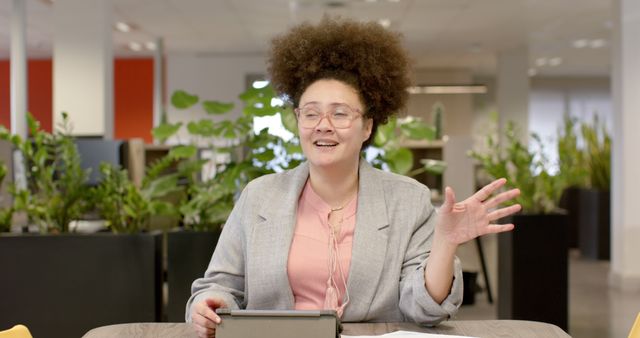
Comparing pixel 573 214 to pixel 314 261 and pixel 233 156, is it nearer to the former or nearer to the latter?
pixel 233 156

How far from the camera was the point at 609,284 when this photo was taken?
6.85 m

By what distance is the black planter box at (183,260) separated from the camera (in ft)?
10.5

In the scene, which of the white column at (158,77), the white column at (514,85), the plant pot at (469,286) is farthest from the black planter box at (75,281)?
the white column at (514,85)

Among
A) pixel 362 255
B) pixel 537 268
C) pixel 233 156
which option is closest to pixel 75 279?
pixel 233 156

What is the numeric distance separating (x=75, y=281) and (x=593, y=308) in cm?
392

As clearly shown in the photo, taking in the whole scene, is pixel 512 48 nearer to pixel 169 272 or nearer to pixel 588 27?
pixel 588 27

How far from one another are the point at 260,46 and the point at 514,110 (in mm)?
4182

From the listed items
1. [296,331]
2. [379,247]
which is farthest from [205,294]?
[296,331]

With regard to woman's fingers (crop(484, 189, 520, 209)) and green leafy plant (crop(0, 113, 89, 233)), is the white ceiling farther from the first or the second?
woman's fingers (crop(484, 189, 520, 209))

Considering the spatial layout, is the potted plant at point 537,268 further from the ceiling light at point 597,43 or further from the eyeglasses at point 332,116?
the ceiling light at point 597,43

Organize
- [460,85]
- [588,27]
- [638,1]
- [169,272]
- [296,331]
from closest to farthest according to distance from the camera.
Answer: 1. [296,331]
2. [169,272]
3. [638,1]
4. [588,27]
5. [460,85]

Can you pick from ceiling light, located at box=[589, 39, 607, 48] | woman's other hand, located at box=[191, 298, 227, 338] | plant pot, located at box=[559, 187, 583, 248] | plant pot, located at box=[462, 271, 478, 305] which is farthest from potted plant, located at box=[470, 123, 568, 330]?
ceiling light, located at box=[589, 39, 607, 48]

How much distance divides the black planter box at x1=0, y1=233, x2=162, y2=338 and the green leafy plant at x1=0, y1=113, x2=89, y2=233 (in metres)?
0.14

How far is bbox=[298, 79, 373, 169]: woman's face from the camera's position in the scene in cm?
185
